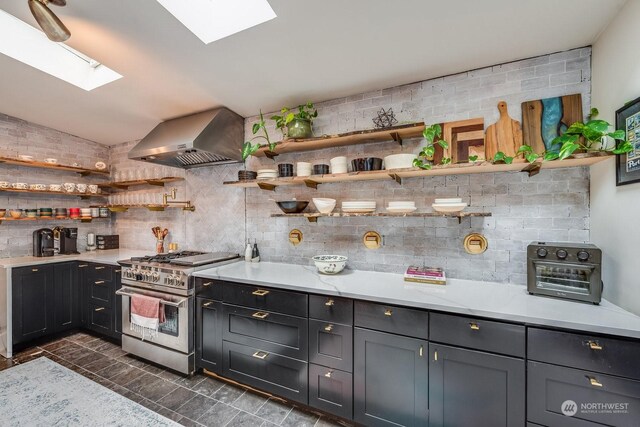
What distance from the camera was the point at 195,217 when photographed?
131 inches

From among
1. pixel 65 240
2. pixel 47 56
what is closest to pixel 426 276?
pixel 47 56

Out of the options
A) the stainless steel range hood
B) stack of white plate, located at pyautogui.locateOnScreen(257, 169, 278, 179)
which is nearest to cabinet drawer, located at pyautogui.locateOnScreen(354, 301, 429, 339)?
stack of white plate, located at pyautogui.locateOnScreen(257, 169, 278, 179)

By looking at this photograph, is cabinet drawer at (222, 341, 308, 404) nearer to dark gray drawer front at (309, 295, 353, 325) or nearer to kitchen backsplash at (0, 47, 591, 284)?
dark gray drawer front at (309, 295, 353, 325)

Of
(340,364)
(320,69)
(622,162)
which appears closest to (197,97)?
(320,69)

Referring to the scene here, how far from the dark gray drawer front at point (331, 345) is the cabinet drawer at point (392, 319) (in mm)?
132

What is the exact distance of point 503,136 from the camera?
1928 mm

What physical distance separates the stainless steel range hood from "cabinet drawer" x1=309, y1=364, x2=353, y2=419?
7.08 ft

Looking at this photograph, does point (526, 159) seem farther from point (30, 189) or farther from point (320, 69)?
point (30, 189)

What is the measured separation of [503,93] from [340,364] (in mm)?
2268

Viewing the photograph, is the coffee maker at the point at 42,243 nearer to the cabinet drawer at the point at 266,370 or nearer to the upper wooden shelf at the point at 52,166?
the upper wooden shelf at the point at 52,166

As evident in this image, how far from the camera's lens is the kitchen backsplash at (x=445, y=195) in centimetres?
182

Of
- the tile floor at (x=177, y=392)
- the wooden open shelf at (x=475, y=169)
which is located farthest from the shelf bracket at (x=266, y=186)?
the tile floor at (x=177, y=392)

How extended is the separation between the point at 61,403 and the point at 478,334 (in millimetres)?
1750

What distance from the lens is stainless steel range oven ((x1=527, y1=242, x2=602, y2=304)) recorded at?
4.76ft
